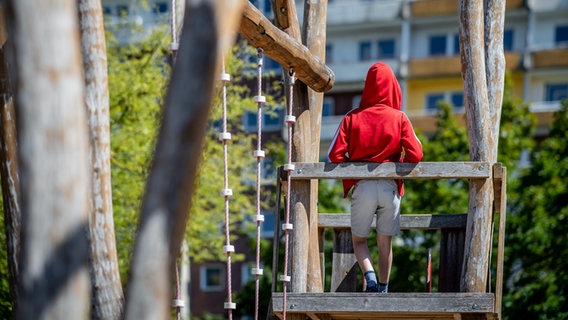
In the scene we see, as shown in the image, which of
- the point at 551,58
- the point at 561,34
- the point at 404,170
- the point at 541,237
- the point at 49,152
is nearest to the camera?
the point at 49,152

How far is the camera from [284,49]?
966 centimetres

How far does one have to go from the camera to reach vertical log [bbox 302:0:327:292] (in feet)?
33.2

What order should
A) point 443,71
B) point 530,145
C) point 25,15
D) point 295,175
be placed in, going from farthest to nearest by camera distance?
point 443,71 < point 530,145 < point 295,175 < point 25,15

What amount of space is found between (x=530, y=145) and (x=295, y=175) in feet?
73.7

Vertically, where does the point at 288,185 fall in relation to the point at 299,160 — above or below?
below

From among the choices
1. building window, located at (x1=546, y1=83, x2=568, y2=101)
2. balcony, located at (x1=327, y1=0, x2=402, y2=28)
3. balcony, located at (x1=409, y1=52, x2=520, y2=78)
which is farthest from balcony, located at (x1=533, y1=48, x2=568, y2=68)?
balcony, located at (x1=327, y1=0, x2=402, y2=28)

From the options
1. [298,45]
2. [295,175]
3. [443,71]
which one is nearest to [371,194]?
[295,175]

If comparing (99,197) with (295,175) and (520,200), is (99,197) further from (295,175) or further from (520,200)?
(520,200)

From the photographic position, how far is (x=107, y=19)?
28828 mm

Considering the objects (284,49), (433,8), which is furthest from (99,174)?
(433,8)

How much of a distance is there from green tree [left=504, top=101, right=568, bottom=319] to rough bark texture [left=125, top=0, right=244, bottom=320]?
2000 cm

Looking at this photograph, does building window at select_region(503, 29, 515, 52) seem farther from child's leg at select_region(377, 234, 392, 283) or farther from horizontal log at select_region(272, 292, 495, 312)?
horizontal log at select_region(272, 292, 495, 312)

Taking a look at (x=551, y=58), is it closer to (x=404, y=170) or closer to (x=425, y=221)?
(x=425, y=221)

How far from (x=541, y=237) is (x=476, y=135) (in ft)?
56.3
